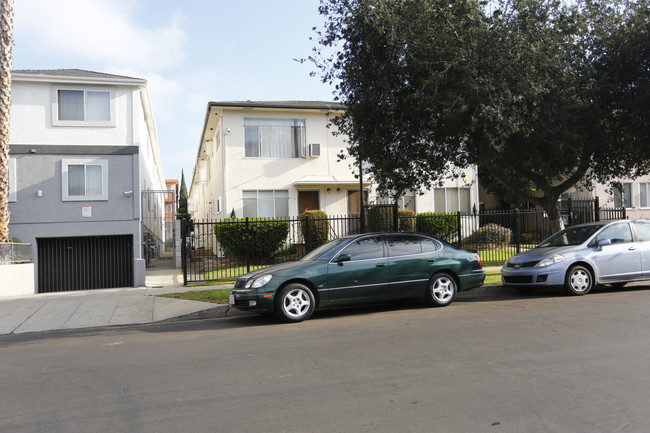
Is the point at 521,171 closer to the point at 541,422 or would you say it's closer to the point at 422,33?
the point at 422,33

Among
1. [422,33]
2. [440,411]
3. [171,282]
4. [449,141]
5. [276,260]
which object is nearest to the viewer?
[440,411]

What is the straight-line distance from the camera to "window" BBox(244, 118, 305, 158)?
69.4 ft

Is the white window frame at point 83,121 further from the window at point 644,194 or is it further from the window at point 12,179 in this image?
the window at point 644,194

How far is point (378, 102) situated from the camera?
11336mm

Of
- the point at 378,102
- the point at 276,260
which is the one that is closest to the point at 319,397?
the point at 378,102

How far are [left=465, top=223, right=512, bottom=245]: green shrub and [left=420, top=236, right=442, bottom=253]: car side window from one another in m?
11.0

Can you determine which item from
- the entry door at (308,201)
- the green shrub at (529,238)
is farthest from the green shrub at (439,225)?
the entry door at (308,201)

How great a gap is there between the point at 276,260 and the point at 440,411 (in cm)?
1474

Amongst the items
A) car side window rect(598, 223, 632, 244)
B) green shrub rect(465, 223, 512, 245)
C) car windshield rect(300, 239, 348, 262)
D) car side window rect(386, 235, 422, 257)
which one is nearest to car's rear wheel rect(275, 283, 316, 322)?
car windshield rect(300, 239, 348, 262)

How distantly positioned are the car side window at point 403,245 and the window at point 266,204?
39.1 ft

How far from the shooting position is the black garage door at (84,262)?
1686 centimetres

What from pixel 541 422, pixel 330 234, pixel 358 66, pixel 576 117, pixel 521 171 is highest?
pixel 358 66

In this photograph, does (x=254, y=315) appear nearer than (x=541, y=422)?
No

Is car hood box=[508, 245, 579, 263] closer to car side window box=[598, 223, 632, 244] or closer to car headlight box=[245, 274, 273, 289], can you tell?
car side window box=[598, 223, 632, 244]
